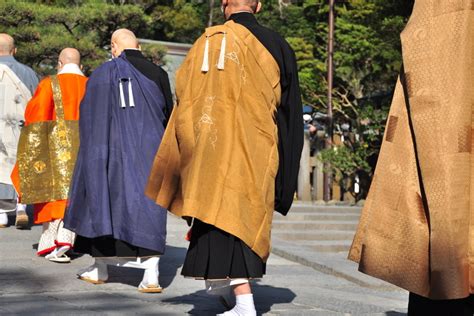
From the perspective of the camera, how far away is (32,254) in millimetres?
8398

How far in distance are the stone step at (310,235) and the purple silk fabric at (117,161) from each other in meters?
4.14

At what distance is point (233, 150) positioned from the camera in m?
5.46

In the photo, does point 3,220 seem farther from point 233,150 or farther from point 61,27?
point 61,27

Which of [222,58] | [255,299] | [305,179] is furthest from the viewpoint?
[305,179]

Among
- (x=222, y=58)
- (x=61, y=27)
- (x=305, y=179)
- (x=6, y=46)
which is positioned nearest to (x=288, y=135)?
(x=222, y=58)

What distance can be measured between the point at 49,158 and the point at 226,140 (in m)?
3.45

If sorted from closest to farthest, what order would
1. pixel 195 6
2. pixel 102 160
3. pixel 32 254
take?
pixel 102 160 < pixel 32 254 < pixel 195 6

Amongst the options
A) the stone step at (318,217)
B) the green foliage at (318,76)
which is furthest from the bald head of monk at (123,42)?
the green foliage at (318,76)

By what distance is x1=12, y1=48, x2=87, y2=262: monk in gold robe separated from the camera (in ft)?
27.0

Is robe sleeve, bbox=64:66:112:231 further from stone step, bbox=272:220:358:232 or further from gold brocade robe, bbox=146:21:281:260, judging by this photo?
stone step, bbox=272:220:358:232

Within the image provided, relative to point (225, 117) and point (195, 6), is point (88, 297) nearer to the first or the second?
point (225, 117)

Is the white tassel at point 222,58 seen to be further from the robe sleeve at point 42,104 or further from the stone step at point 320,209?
the stone step at point 320,209

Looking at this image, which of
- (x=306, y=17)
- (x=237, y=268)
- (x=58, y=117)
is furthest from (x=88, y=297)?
(x=306, y=17)

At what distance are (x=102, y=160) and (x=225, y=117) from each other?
1.66 meters
